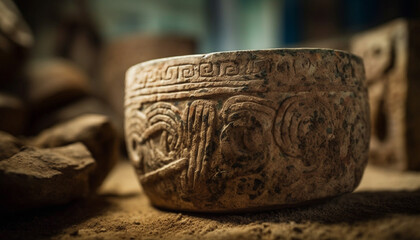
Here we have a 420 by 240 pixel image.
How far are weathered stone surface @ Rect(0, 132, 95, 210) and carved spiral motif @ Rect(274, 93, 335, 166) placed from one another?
1286 millimetres

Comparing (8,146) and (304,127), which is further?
(8,146)

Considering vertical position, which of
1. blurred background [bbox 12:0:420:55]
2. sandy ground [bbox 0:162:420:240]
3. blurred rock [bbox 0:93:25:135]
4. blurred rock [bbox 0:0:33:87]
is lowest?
sandy ground [bbox 0:162:420:240]

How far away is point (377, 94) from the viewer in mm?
3637

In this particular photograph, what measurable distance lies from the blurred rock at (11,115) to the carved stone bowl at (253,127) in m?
2.25

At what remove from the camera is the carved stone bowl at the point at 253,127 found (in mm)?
1931

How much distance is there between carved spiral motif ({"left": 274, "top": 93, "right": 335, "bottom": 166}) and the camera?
1.93 meters

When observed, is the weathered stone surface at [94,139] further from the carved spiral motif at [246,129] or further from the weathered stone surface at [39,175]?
→ the carved spiral motif at [246,129]

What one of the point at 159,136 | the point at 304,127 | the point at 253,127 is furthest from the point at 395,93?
the point at 159,136

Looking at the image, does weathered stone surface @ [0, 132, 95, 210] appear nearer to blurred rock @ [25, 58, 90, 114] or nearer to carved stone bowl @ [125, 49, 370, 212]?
carved stone bowl @ [125, 49, 370, 212]

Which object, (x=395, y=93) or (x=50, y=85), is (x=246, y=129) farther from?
(x=50, y=85)

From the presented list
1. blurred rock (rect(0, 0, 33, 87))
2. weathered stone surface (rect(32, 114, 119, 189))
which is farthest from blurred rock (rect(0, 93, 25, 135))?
weathered stone surface (rect(32, 114, 119, 189))

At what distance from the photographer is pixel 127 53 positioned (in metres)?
5.43

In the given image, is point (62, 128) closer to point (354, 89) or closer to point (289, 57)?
point (289, 57)

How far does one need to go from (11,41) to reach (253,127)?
126 inches
